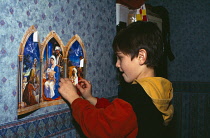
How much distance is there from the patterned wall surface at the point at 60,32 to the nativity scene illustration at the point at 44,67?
0.03m

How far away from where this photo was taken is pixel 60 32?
1.31 meters

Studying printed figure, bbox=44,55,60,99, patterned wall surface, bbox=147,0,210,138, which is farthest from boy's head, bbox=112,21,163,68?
patterned wall surface, bbox=147,0,210,138

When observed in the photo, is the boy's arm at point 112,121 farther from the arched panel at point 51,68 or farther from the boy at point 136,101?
the arched panel at point 51,68

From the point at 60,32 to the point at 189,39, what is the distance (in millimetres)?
2362

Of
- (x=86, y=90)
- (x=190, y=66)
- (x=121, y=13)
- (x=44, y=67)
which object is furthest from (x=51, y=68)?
(x=190, y=66)

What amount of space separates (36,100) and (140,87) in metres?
0.61

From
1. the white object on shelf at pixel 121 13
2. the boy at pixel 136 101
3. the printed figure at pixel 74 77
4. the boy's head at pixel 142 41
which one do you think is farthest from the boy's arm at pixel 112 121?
the white object on shelf at pixel 121 13

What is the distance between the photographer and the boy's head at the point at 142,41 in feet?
3.67

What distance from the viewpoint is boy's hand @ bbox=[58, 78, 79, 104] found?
3.89 feet

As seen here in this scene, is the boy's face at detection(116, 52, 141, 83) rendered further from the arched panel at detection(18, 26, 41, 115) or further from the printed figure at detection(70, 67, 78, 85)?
the arched panel at detection(18, 26, 41, 115)

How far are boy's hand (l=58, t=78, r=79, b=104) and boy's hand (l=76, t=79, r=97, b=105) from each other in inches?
5.6

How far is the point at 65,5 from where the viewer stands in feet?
4.42

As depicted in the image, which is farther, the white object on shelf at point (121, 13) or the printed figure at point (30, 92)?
the white object on shelf at point (121, 13)

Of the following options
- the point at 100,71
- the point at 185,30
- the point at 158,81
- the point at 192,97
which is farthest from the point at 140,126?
the point at 185,30
